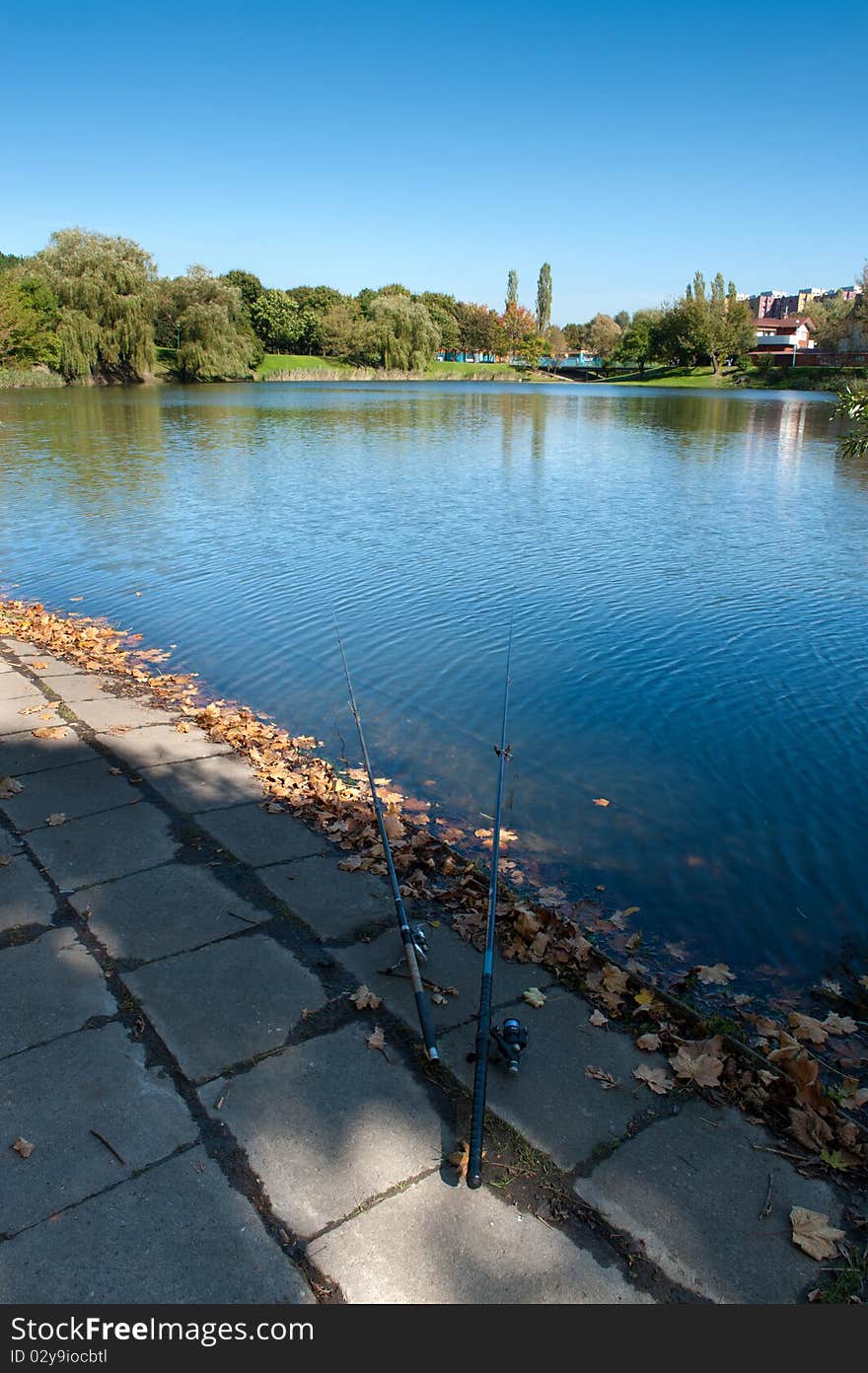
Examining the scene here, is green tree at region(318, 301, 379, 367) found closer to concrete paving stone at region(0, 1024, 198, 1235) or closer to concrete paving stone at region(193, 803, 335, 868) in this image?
concrete paving stone at region(193, 803, 335, 868)

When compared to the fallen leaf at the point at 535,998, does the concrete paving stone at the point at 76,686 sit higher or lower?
higher

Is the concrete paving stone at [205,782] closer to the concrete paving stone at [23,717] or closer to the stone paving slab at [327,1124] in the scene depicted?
the concrete paving stone at [23,717]

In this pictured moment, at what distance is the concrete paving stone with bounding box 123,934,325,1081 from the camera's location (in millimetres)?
3395

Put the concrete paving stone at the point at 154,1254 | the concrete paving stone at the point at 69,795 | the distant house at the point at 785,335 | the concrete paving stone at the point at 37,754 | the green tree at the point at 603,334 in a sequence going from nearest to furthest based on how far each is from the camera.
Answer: the concrete paving stone at the point at 154,1254
the concrete paving stone at the point at 69,795
the concrete paving stone at the point at 37,754
the distant house at the point at 785,335
the green tree at the point at 603,334

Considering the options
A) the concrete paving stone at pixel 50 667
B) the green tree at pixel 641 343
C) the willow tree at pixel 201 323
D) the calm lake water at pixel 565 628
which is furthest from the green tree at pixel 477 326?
the concrete paving stone at pixel 50 667

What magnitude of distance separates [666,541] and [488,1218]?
15.0 metres

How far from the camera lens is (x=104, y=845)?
4918 mm

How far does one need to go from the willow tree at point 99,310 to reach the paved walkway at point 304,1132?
62765 mm

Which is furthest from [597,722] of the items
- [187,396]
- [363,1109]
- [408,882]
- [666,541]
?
[187,396]

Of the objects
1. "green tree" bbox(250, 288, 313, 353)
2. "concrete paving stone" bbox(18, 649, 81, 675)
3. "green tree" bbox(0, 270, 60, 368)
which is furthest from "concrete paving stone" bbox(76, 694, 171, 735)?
"green tree" bbox(250, 288, 313, 353)

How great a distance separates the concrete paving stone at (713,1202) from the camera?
8.44 feet

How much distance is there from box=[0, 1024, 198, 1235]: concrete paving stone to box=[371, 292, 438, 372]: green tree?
90.8 meters

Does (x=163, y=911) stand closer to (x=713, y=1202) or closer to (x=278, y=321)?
(x=713, y=1202)

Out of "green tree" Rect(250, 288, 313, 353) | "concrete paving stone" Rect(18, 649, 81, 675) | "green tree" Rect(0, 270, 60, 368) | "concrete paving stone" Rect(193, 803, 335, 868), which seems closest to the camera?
"concrete paving stone" Rect(193, 803, 335, 868)
